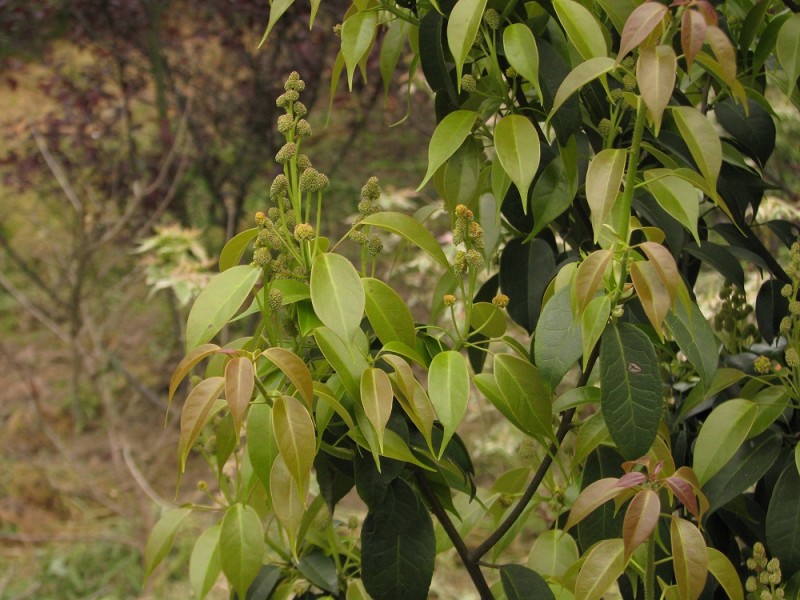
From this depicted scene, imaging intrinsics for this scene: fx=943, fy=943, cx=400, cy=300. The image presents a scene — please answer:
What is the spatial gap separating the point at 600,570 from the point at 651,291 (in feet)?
0.85

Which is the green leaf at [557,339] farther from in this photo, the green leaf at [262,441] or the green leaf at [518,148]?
the green leaf at [262,441]

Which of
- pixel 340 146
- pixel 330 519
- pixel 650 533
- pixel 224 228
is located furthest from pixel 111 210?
pixel 650 533

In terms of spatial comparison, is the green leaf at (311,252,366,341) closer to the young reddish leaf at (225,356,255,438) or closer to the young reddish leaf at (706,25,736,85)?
the young reddish leaf at (225,356,255,438)

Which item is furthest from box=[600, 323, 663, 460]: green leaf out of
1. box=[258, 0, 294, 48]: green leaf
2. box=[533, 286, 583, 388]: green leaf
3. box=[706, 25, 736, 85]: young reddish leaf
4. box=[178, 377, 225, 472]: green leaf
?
box=[258, 0, 294, 48]: green leaf

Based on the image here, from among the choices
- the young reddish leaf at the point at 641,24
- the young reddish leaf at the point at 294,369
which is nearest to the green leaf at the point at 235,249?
the young reddish leaf at the point at 294,369

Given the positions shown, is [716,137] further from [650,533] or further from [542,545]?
[542,545]

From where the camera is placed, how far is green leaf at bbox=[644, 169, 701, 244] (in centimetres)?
88

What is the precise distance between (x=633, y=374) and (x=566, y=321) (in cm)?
8

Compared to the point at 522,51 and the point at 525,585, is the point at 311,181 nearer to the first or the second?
the point at 522,51

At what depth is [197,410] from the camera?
30.4 inches

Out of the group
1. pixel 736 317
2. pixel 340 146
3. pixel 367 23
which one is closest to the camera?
→ pixel 367 23

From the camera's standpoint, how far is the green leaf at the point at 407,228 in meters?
0.86

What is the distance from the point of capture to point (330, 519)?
3.41ft

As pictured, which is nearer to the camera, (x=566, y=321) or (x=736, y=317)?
(x=566, y=321)
